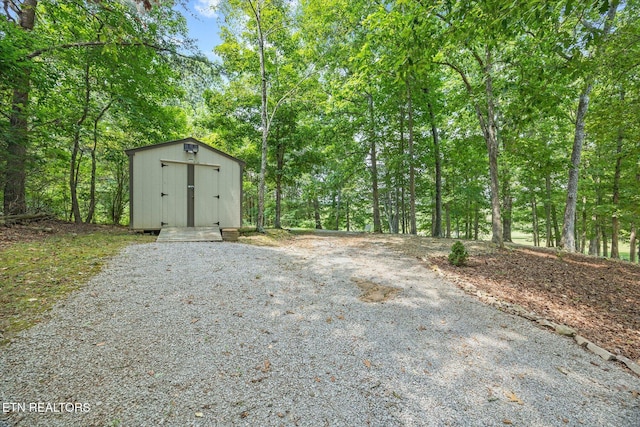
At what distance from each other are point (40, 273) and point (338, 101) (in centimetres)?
1129

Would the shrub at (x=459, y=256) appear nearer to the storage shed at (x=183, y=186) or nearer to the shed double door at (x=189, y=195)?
the storage shed at (x=183, y=186)

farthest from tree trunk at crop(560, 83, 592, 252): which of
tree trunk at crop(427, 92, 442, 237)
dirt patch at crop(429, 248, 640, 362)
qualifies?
tree trunk at crop(427, 92, 442, 237)

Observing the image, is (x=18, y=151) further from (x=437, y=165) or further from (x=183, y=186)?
(x=437, y=165)

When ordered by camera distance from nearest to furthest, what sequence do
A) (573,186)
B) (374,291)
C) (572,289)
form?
1. (374,291)
2. (572,289)
3. (573,186)

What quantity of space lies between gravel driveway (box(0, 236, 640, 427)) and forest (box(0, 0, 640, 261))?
3.09 metres

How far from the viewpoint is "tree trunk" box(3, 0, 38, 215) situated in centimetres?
635

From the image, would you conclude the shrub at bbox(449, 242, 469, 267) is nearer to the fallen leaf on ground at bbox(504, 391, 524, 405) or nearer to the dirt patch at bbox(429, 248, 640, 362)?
the dirt patch at bbox(429, 248, 640, 362)

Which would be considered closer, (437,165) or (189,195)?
(189,195)

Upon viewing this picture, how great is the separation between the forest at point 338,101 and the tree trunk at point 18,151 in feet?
0.16

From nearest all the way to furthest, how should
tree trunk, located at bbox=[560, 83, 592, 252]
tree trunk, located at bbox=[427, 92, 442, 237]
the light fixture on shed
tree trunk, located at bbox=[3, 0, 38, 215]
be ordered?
tree trunk, located at bbox=[3, 0, 38, 215], the light fixture on shed, tree trunk, located at bbox=[560, 83, 592, 252], tree trunk, located at bbox=[427, 92, 442, 237]

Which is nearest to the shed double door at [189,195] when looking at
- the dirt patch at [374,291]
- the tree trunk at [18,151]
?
the tree trunk at [18,151]

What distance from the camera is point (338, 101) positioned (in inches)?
470

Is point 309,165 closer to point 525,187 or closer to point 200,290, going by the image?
point 200,290

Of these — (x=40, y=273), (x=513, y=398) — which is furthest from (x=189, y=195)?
(x=513, y=398)
